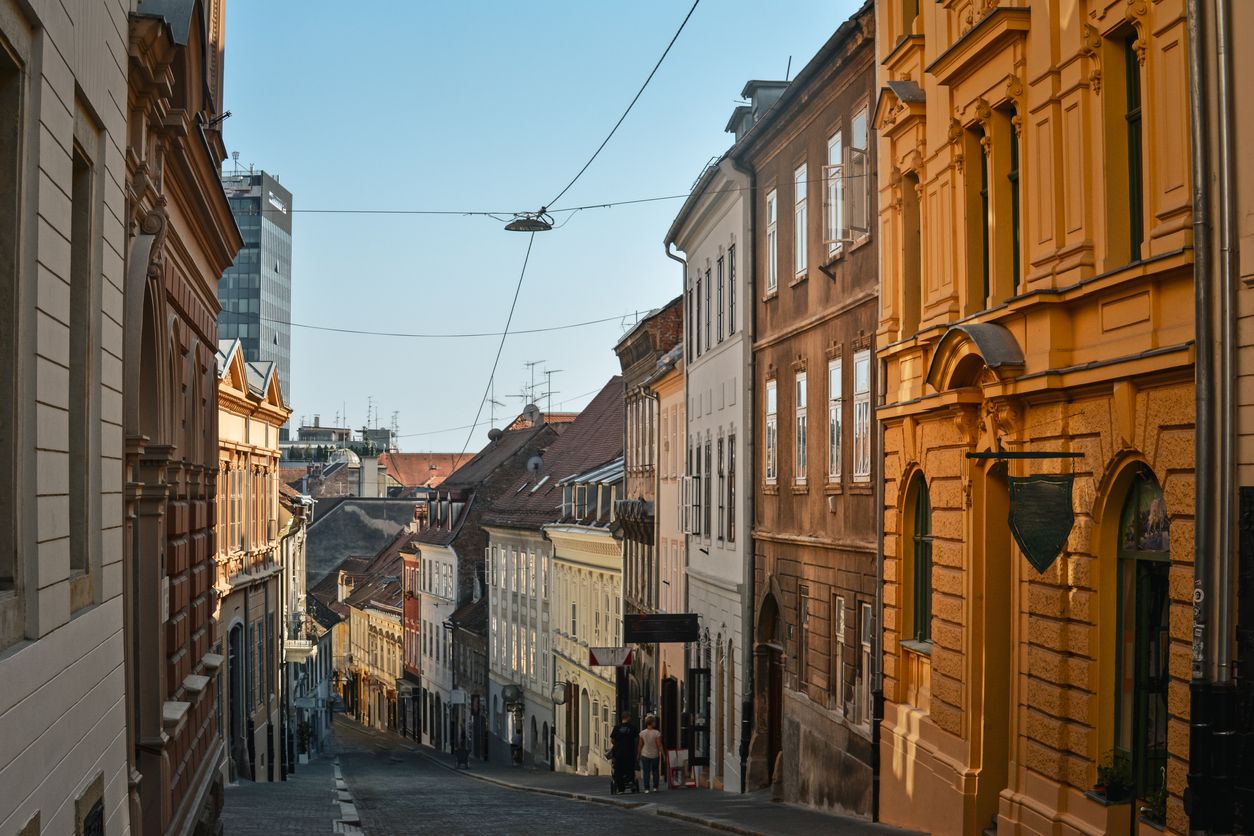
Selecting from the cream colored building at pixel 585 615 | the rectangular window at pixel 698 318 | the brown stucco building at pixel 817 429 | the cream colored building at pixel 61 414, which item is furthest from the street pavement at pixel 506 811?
the cream colored building at pixel 61 414

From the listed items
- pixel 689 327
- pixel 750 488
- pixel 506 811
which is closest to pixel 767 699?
pixel 750 488

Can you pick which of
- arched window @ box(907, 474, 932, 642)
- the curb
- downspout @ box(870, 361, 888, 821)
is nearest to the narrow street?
the curb

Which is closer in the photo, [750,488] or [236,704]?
[750,488]

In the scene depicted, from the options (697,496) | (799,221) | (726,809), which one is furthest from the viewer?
(697,496)

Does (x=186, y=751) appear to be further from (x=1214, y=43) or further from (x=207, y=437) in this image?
(x=1214, y=43)

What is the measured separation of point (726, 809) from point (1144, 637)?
11.6 meters

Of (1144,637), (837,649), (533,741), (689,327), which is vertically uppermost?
(689,327)

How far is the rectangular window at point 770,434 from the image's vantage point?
25.7 metres

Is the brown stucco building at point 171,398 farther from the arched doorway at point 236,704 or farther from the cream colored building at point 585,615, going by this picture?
the cream colored building at point 585,615

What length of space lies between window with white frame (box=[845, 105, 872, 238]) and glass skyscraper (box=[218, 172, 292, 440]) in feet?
358

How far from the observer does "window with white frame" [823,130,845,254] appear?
2094 cm

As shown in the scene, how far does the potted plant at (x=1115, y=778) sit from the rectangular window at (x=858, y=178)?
27.3ft

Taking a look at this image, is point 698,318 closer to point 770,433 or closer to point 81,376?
point 770,433

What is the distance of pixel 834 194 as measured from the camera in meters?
21.4
